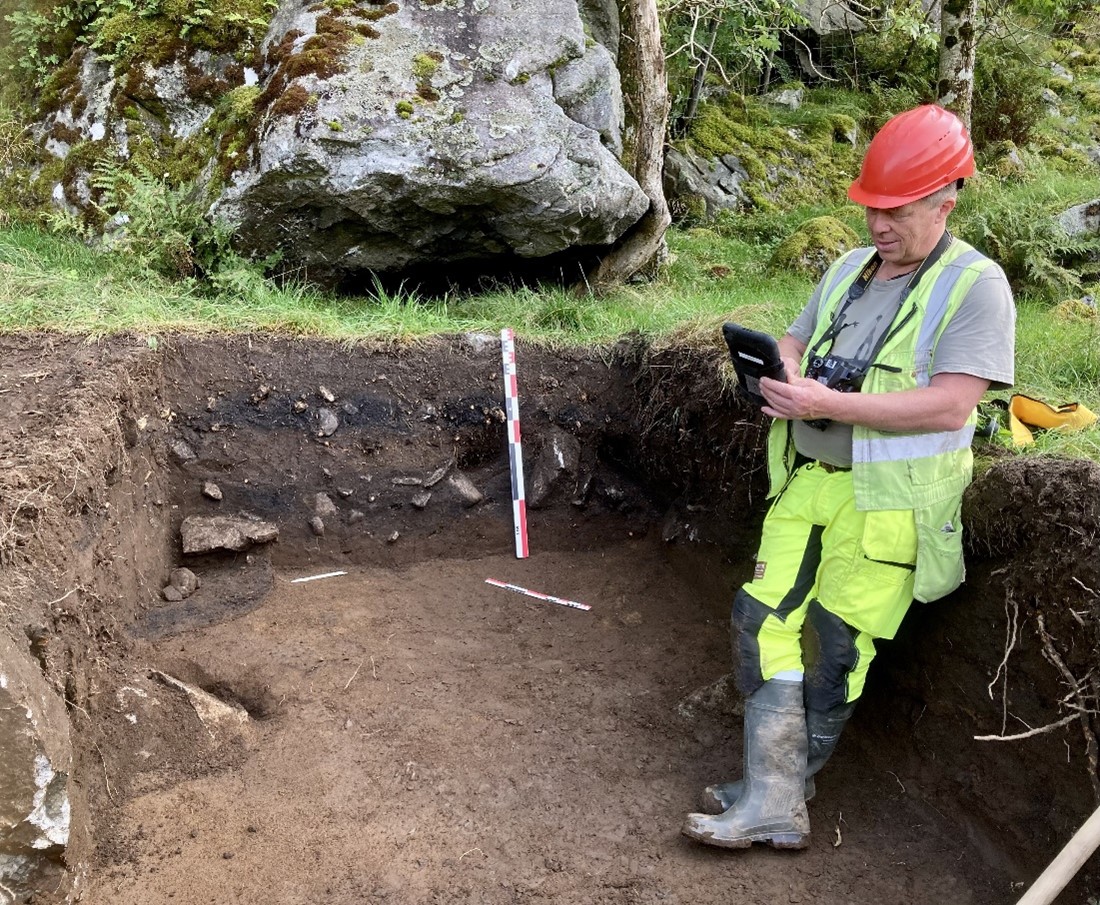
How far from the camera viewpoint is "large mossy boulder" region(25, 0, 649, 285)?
5336mm

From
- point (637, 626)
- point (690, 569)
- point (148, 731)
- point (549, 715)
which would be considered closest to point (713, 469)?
point (690, 569)

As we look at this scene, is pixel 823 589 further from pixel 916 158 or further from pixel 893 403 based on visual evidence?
pixel 916 158

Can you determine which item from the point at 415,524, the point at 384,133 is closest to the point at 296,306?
the point at 384,133

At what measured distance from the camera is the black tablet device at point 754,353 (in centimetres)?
262

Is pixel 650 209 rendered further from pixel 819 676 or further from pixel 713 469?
pixel 819 676

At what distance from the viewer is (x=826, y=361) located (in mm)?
2777

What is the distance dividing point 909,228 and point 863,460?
71 cm

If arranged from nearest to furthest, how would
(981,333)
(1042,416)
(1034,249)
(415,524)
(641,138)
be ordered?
(981,333), (1042,416), (415,524), (1034,249), (641,138)

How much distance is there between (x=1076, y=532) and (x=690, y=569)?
90.5 inches

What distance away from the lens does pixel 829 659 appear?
2.79m

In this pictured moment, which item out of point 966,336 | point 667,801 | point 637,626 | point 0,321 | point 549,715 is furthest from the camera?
point 0,321

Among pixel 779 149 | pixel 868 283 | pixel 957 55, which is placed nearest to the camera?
pixel 868 283

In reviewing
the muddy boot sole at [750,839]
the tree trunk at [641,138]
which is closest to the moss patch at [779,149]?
the tree trunk at [641,138]

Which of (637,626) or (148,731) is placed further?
(637,626)
